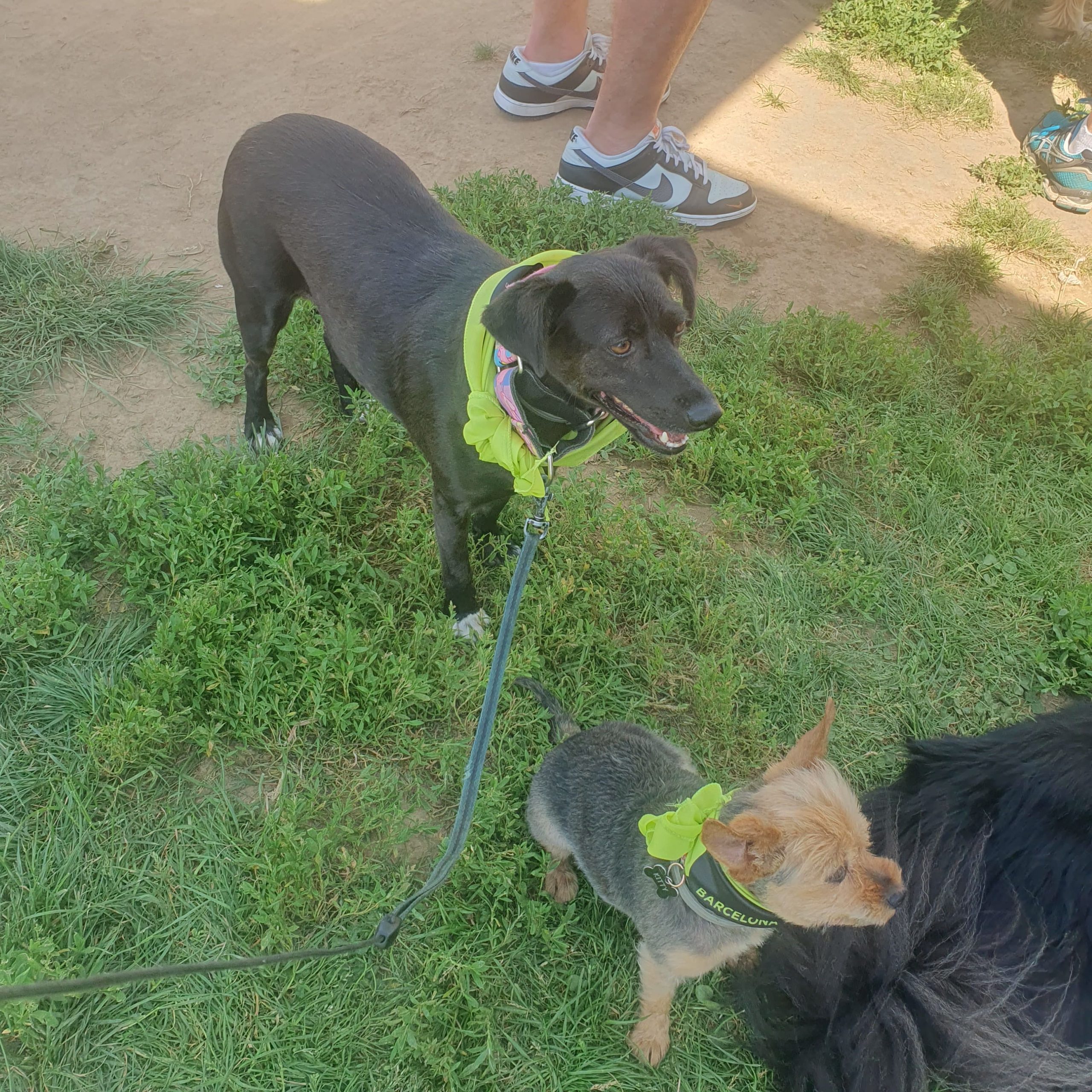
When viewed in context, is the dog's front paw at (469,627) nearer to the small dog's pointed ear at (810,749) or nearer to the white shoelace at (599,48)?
the small dog's pointed ear at (810,749)

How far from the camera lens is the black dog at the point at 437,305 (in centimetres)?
212

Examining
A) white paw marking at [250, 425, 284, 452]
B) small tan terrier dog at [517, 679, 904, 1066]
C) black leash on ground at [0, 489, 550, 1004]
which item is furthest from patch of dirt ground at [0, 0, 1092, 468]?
small tan terrier dog at [517, 679, 904, 1066]

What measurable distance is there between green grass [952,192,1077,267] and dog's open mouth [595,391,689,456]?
11.9 feet

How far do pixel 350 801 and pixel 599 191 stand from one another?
11.5 feet

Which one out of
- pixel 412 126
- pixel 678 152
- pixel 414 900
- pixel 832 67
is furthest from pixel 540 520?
pixel 832 67

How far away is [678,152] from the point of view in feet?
14.7

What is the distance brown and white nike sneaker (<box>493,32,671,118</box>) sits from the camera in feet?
16.2

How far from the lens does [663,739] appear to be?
2.41 meters

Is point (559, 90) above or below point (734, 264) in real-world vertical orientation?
above

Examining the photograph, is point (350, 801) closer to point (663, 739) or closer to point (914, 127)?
point (663, 739)

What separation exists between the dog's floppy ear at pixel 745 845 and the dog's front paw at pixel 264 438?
2.48 meters

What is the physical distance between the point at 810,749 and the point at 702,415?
0.91m

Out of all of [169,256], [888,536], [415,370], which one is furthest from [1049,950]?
[169,256]

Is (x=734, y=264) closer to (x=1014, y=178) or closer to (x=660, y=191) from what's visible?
(x=660, y=191)
